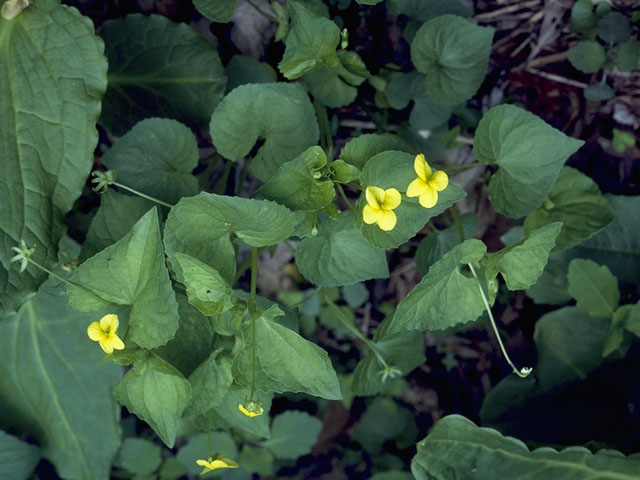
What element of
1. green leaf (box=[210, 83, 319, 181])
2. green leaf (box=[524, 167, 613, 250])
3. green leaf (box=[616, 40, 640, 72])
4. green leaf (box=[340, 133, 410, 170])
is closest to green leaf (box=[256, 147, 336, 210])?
green leaf (box=[340, 133, 410, 170])

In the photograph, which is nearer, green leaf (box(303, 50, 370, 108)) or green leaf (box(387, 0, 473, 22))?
green leaf (box(303, 50, 370, 108))

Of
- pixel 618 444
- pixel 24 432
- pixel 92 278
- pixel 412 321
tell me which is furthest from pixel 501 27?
pixel 24 432

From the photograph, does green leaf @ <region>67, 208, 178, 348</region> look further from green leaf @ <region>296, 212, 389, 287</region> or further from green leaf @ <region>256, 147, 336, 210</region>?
green leaf @ <region>296, 212, 389, 287</region>

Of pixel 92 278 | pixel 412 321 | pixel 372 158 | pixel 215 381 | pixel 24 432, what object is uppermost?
pixel 372 158

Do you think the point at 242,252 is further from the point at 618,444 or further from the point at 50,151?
the point at 618,444

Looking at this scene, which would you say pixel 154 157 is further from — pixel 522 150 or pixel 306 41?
pixel 522 150

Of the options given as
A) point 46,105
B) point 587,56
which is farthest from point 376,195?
point 587,56
